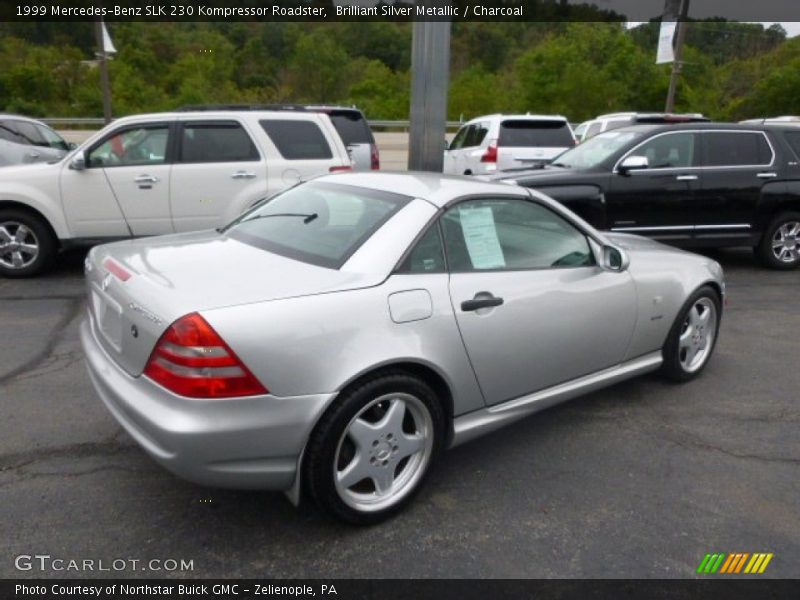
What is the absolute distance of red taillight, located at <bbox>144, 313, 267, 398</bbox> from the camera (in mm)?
2391

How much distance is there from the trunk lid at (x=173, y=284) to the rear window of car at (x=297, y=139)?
414cm

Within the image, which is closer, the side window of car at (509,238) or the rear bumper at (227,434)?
the rear bumper at (227,434)

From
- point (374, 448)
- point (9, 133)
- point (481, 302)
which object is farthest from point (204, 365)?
point (9, 133)

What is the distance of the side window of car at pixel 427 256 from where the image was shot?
2918mm

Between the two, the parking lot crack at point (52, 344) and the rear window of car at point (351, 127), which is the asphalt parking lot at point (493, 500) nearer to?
the parking lot crack at point (52, 344)

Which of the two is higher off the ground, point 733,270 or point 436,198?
point 436,198

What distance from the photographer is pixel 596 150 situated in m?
7.80

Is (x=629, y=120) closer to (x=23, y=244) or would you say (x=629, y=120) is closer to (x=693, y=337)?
(x=693, y=337)

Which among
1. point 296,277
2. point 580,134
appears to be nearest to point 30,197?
point 296,277

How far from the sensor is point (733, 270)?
8102 mm

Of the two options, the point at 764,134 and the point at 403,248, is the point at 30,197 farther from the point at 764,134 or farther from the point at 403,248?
the point at 764,134

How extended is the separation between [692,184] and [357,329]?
20.3ft

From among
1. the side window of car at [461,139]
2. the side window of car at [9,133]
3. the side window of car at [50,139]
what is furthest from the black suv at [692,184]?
the side window of car at [50,139]
